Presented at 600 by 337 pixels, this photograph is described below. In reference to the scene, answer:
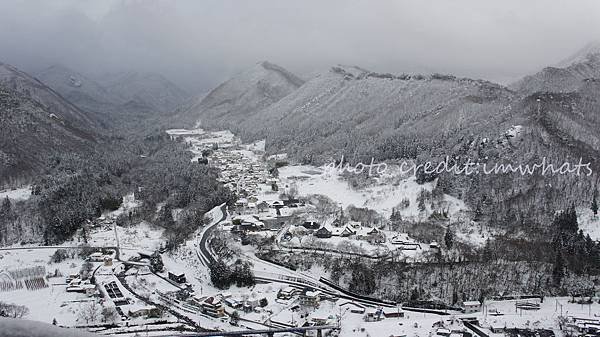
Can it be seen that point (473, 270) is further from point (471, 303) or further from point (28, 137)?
point (28, 137)

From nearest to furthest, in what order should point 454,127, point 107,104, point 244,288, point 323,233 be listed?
point 244,288, point 323,233, point 454,127, point 107,104

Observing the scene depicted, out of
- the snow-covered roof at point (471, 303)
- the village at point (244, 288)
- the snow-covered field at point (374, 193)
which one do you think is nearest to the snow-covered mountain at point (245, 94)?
the snow-covered field at point (374, 193)

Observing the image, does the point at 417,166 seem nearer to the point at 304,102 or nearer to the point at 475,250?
the point at 475,250

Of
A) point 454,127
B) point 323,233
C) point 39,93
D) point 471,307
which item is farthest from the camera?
point 39,93

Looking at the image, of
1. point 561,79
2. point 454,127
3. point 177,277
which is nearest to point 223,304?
point 177,277

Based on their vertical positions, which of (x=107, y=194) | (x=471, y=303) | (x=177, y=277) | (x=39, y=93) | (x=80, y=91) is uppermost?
(x=80, y=91)

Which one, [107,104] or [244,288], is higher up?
[107,104]

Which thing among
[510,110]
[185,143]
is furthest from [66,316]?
[185,143]
